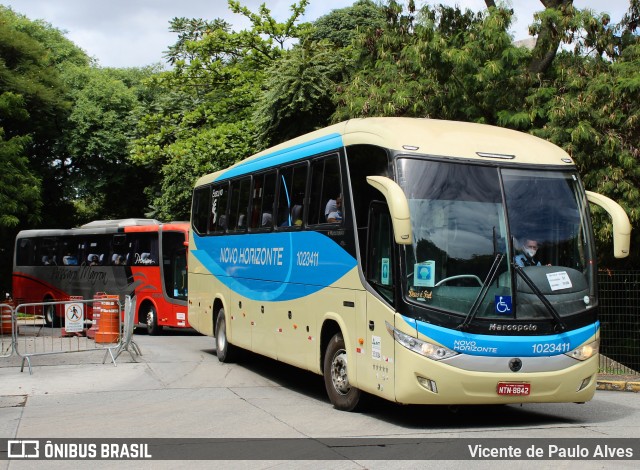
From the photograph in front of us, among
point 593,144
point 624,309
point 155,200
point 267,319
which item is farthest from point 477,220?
point 155,200

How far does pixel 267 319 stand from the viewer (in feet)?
48.8

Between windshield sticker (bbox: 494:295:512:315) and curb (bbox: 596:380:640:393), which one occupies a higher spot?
windshield sticker (bbox: 494:295:512:315)

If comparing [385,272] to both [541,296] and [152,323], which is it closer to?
[541,296]

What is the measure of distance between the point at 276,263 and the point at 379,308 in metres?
4.02

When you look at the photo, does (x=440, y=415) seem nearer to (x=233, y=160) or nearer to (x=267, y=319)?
(x=267, y=319)

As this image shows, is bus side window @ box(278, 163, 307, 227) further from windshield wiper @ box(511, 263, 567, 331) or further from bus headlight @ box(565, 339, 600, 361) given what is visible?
bus headlight @ box(565, 339, 600, 361)

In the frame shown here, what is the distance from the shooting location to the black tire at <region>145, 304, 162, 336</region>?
26844 millimetres

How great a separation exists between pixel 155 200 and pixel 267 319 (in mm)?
25920

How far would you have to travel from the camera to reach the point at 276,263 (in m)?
14.3

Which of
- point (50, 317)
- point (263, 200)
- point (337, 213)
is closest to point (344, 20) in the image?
point (50, 317)

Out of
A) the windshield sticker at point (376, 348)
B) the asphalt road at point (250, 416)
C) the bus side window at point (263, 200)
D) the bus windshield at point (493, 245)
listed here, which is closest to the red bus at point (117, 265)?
the asphalt road at point (250, 416)

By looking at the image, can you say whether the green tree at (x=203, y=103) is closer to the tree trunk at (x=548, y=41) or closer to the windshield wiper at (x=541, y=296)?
the tree trunk at (x=548, y=41)

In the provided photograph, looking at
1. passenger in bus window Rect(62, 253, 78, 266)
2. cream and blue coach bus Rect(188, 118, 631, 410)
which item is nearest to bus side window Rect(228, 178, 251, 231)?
cream and blue coach bus Rect(188, 118, 631, 410)

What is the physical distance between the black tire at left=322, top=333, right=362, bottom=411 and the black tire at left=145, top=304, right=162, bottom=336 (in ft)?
50.5
